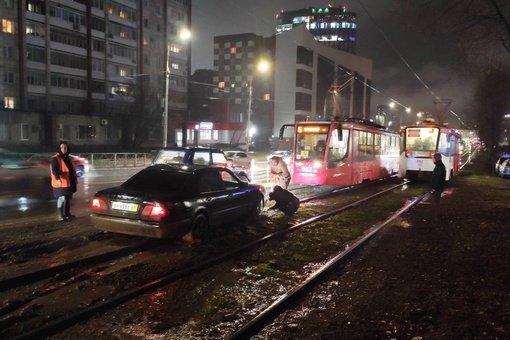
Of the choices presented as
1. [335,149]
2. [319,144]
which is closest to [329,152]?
[335,149]

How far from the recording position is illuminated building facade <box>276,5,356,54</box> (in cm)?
16562

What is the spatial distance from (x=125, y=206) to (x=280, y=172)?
6379 millimetres

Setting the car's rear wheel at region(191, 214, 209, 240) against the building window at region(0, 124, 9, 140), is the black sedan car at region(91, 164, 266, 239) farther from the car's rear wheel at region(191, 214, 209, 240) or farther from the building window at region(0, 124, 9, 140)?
the building window at region(0, 124, 9, 140)

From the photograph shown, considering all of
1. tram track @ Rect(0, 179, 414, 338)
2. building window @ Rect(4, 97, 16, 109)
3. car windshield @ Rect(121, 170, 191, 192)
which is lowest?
tram track @ Rect(0, 179, 414, 338)

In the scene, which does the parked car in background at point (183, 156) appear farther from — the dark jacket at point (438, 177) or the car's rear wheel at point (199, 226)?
the dark jacket at point (438, 177)

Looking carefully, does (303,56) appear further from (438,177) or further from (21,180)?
(438,177)

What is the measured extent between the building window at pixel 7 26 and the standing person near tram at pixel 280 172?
47616 millimetres

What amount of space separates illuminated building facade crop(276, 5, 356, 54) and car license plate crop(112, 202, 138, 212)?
165 m

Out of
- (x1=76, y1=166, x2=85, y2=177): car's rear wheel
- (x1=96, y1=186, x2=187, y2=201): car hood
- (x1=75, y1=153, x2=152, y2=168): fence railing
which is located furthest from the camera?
(x1=75, y1=153, x2=152, y2=168): fence railing

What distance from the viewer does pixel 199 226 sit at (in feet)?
28.1

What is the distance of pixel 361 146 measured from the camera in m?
20.3

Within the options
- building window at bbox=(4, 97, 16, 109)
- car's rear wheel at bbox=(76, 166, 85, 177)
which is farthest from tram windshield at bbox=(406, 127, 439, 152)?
building window at bbox=(4, 97, 16, 109)

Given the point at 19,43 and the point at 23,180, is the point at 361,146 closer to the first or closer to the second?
the point at 23,180

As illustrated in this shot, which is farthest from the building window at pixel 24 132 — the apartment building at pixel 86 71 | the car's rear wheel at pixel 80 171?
the car's rear wheel at pixel 80 171
